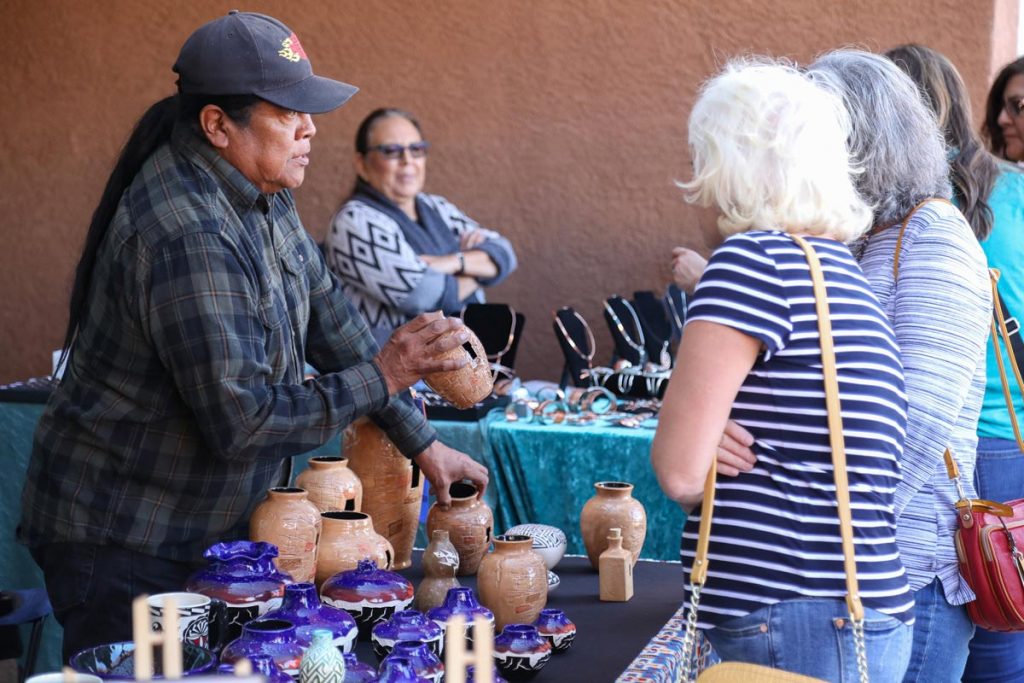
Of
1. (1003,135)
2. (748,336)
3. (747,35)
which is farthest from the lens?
(747,35)

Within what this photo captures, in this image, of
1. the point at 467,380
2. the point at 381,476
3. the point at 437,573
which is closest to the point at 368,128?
the point at 381,476

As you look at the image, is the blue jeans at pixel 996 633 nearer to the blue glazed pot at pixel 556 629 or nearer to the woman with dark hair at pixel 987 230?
the woman with dark hair at pixel 987 230

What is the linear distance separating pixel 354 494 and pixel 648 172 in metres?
3.68

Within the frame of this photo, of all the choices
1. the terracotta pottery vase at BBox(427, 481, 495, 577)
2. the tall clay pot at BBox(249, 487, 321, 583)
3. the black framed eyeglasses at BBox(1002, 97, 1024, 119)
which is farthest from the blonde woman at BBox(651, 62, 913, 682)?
the black framed eyeglasses at BBox(1002, 97, 1024, 119)

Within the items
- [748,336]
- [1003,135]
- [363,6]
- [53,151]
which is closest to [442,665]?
[748,336]

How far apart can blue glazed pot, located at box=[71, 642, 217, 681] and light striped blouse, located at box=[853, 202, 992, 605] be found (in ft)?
3.37

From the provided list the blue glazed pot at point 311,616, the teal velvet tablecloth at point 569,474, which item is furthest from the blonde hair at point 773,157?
the teal velvet tablecloth at point 569,474

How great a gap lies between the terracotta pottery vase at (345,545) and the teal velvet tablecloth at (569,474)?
53.2 inches

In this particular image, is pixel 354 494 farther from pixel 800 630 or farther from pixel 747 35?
pixel 747 35

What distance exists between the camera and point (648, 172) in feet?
18.5

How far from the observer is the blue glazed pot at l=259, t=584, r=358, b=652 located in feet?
5.48

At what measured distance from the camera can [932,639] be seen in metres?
1.77

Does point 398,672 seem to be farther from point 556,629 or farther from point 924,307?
point 924,307

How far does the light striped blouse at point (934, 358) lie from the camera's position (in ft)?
5.34
